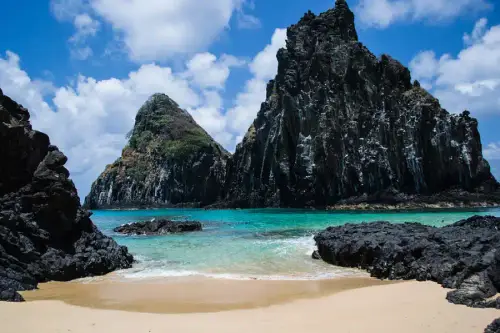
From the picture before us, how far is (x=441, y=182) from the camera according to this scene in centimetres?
7988

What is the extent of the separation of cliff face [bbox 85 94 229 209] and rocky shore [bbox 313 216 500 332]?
102766mm

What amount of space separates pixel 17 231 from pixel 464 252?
14.6 meters

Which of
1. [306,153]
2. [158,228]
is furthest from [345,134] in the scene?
[158,228]

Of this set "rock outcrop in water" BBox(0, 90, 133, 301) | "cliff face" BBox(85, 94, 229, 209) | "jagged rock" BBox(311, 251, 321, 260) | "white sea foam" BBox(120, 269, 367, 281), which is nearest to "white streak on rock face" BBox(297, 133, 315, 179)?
"cliff face" BBox(85, 94, 229, 209)

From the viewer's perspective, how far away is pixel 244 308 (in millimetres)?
9891

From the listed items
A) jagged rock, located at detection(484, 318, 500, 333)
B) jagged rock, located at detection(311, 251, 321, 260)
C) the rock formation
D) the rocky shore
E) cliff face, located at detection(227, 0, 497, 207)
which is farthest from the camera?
cliff face, located at detection(227, 0, 497, 207)

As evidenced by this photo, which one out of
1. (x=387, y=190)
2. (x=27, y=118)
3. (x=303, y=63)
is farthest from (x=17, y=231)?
(x=303, y=63)

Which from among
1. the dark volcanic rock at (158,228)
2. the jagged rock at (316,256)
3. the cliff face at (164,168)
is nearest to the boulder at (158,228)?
the dark volcanic rock at (158,228)

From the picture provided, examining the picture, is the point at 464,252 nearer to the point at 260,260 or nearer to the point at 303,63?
the point at 260,260

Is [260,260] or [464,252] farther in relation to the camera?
[260,260]

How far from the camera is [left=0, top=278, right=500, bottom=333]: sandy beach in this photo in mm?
7770

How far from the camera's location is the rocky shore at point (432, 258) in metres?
9.31

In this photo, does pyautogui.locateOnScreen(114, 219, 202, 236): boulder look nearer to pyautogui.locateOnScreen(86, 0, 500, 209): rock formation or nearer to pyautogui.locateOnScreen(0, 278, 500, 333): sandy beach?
pyautogui.locateOnScreen(0, 278, 500, 333): sandy beach

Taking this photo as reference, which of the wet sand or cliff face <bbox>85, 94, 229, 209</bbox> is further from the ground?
cliff face <bbox>85, 94, 229, 209</bbox>
